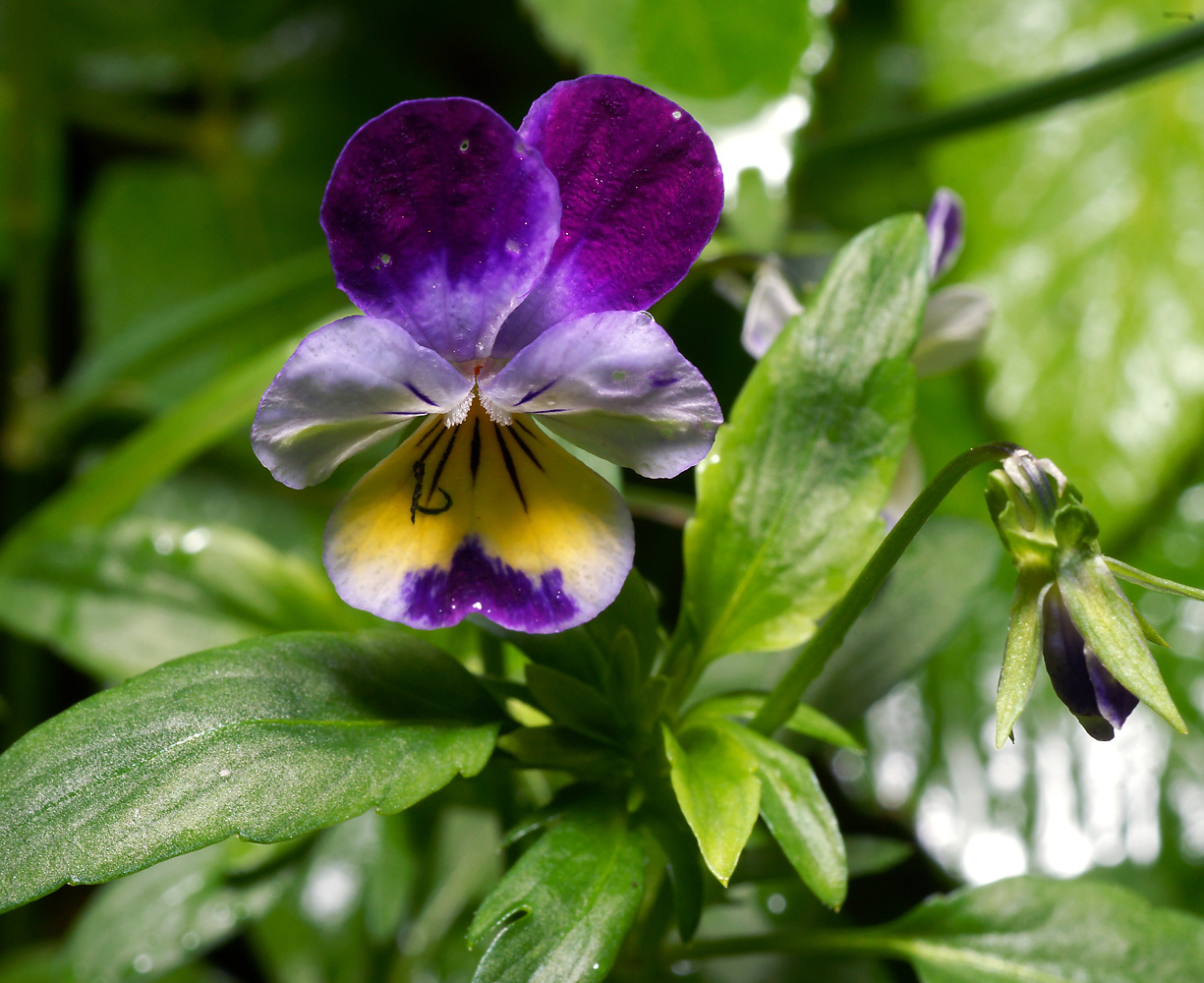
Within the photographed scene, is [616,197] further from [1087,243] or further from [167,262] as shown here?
Result: [167,262]

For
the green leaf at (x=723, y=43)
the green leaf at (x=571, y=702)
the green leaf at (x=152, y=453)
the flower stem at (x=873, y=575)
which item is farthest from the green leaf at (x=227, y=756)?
the green leaf at (x=723, y=43)

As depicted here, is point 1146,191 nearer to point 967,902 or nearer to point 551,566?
point 967,902

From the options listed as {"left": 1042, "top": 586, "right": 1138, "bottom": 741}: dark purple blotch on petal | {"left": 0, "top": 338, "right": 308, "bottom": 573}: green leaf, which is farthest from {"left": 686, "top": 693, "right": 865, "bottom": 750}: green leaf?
{"left": 0, "top": 338, "right": 308, "bottom": 573}: green leaf

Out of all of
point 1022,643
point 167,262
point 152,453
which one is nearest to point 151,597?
point 152,453

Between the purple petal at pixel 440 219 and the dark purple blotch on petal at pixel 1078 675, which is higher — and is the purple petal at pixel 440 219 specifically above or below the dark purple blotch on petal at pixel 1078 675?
above

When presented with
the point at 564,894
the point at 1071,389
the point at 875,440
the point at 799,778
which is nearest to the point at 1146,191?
the point at 1071,389

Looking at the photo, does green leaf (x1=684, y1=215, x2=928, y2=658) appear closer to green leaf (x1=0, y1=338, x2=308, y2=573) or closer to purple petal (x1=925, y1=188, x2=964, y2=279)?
purple petal (x1=925, y1=188, x2=964, y2=279)

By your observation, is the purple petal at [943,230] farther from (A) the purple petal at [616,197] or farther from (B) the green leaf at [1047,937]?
(B) the green leaf at [1047,937]
